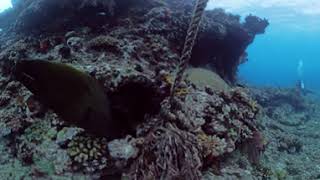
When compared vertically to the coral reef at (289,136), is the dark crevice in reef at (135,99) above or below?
above

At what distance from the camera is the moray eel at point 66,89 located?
14.7 ft

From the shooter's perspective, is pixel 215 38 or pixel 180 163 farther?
pixel 215 38

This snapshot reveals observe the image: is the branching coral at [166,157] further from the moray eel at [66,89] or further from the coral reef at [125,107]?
the moray eel at [66,89]

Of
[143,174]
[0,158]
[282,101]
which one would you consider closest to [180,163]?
[143,174]

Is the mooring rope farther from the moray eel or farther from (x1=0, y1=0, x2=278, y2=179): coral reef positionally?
the moray eel

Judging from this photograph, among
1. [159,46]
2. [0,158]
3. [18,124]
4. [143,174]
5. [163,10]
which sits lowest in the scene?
[0,158]

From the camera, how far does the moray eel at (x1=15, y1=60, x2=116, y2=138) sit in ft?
14.7

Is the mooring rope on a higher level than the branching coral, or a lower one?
higher

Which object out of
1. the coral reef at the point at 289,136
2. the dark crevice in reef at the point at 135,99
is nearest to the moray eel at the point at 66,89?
the dark crevice in reef at the point at 135,99

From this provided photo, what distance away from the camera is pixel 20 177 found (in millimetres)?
4910

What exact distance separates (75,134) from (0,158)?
1.14 m

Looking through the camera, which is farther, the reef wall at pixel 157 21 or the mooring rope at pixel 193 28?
the reef wall at pixel 157 21

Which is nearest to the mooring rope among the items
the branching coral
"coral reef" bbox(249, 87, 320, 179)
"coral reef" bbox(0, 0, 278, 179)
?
"coral reef" bbox(0, 0, 278, 179)

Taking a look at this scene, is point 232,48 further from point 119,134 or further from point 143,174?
point 143,174
